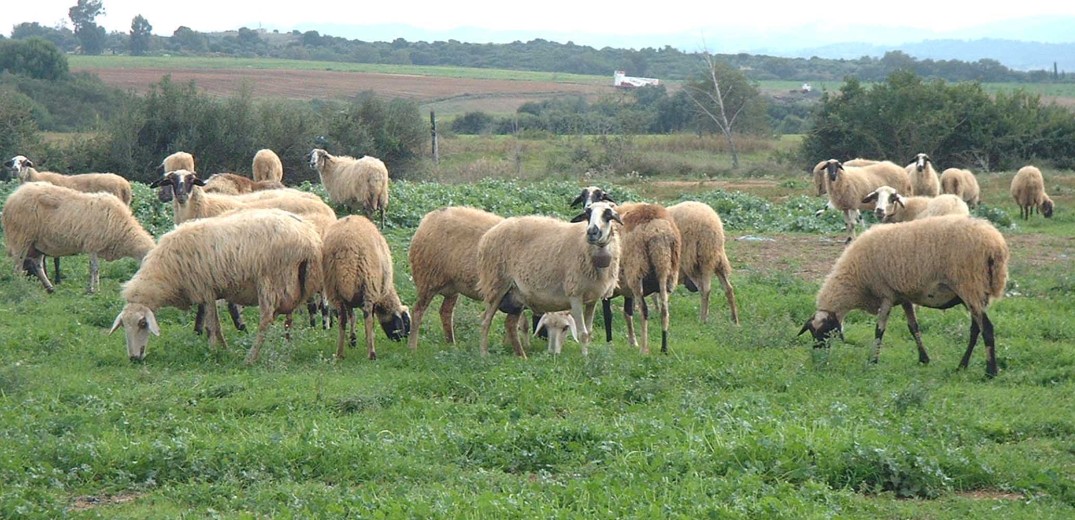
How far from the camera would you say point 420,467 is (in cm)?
806

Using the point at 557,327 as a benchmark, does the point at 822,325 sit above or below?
above

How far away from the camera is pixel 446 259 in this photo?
12.8 metres

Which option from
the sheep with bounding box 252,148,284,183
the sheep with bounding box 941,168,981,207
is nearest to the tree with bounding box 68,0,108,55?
the sheep with bounding box 252,148,284,183

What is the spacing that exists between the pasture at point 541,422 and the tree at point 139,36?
106174mm

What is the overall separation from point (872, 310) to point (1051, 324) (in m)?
2.50

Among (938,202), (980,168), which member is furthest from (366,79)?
(938,202)

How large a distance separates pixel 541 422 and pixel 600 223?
282 cm

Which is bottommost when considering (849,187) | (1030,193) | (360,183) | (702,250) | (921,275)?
(1030,193)

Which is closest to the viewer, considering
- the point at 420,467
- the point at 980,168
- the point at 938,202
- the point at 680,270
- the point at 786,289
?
the point at 420,467

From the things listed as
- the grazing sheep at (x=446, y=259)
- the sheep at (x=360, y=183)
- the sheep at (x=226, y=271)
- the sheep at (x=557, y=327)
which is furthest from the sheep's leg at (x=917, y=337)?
the sheep at (x=360, y=183)

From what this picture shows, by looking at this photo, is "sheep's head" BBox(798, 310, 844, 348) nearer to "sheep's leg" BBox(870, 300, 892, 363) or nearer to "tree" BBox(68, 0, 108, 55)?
"sheep's leg" BBox(870, 300, 892, 363)

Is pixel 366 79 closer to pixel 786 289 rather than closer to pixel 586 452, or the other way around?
pixel 786 289

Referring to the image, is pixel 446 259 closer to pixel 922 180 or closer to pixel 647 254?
pixel 647 254

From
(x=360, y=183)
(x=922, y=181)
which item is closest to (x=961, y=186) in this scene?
(x=922, y=181)
